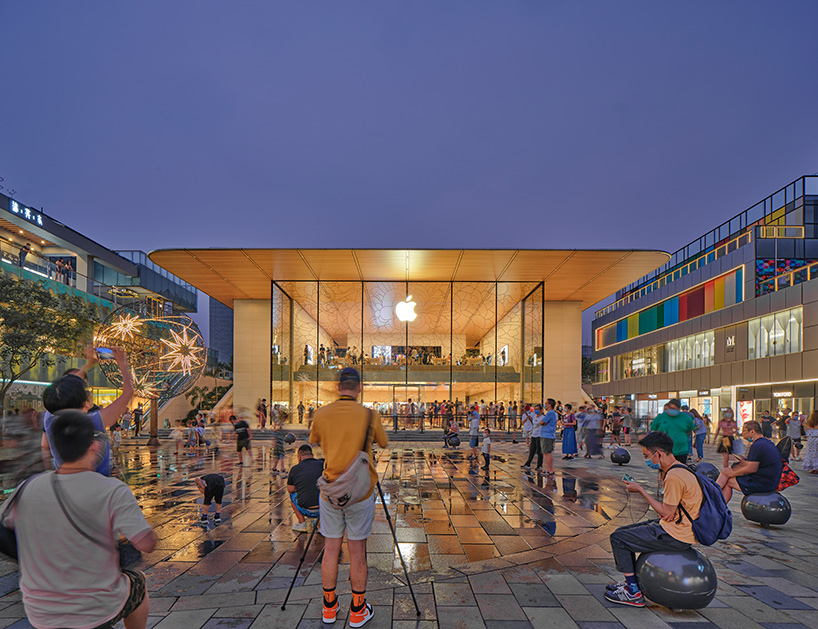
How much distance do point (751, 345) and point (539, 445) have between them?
24.2 m

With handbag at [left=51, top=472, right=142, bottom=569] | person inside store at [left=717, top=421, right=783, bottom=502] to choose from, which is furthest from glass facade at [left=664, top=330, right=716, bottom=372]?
handbag at [left=51, top=472, right=142, bottom=569]

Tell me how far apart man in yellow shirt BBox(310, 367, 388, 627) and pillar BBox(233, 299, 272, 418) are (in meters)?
26.5

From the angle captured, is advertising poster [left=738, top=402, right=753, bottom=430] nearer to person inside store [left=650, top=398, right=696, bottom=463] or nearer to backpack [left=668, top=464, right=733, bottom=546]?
person inside store [left=650, top=398, right=696, bottom=463]

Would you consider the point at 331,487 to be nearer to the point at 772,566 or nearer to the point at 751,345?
the point at 772,566

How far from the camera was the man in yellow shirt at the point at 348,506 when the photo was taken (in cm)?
376

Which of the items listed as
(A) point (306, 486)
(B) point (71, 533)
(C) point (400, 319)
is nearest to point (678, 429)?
(A) point (306, 486)

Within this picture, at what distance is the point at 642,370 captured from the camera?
46062mm

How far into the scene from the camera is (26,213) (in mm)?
30469

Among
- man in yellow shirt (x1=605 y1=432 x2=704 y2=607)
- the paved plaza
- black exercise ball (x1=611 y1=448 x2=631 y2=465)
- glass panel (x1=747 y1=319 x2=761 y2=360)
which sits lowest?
black exercise ball (x1=611 y1=448 x2=631 y2=465)

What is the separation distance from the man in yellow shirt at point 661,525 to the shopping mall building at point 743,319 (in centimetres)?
2445

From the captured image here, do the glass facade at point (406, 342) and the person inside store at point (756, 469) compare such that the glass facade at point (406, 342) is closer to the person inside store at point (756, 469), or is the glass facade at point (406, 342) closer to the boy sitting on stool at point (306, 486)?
the person inside store at point (756, 469)

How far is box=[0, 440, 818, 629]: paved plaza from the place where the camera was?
4.10m

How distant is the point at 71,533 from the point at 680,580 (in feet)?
13.0

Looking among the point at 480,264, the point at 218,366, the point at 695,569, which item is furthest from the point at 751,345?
the point at 218,366
